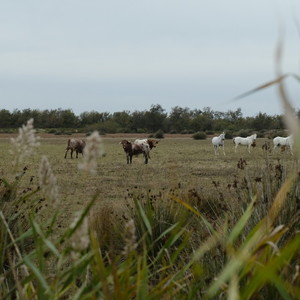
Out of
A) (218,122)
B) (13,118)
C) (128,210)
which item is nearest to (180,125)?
(218,122)

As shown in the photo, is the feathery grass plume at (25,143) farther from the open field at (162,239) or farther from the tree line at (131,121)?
the tree line at (131,121)

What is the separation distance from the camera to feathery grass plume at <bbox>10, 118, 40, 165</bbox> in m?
1.79

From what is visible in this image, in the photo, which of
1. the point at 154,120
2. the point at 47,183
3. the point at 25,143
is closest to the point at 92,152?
the point at 47,183

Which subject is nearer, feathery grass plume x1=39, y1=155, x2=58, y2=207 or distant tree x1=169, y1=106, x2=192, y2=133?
feathery grass plume x1=39, y1=155, x2=58, y2=207

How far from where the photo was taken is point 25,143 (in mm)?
1809

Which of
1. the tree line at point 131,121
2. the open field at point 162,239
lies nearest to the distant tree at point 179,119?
the tree line at point 131,121

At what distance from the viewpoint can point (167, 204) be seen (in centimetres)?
673

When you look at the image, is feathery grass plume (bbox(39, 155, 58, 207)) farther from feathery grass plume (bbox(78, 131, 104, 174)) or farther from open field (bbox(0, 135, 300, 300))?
feathery grass plume (bbox(78, 131, 104, 174))

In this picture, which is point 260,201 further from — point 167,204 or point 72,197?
point 72,197

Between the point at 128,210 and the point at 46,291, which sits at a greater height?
the point at 46,291

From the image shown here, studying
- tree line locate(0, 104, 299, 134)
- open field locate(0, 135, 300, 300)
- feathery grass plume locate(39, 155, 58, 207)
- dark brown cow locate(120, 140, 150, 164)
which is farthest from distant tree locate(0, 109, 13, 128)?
feathery grass plume locate(39, 155, 58, 207)

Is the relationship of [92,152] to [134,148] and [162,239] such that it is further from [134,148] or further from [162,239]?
[134,148]

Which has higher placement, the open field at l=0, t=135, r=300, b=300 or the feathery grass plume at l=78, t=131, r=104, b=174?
the feathery grass plume at l=78, t=131, r=104, b=174

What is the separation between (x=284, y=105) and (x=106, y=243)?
4.78 metres
